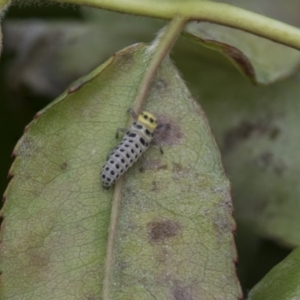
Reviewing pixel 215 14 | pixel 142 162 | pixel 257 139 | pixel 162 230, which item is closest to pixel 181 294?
pixel 162 230

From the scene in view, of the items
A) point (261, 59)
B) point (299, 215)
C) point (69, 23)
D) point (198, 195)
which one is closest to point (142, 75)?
point (198, 195)

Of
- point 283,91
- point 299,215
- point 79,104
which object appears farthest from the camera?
point 283,91

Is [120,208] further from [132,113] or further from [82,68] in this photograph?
[82,68]

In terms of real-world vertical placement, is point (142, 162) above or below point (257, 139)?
above

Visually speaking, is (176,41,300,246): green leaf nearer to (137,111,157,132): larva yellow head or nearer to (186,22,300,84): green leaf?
(186,22,300,84): green leaf

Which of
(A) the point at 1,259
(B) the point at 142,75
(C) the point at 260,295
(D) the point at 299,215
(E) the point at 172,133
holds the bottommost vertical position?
(D) the point at 299,215

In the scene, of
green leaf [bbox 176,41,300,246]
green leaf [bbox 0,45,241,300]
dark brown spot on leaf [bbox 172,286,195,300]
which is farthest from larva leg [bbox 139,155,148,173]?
green leaf [bbox 176,41,300,246]

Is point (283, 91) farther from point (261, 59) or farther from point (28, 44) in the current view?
point (28, 44)
